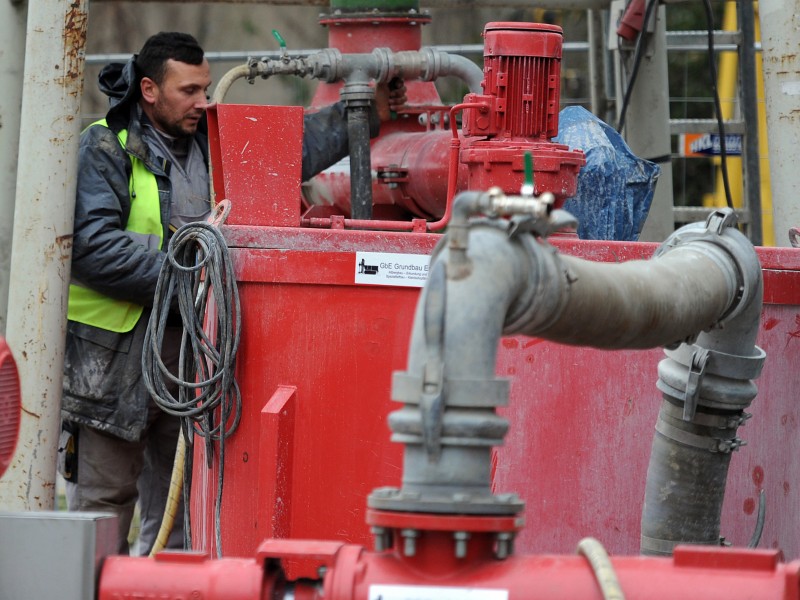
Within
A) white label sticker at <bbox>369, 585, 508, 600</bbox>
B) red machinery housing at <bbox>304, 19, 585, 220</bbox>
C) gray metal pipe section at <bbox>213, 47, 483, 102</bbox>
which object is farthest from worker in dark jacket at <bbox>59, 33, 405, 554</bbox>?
white label sticker at <bbox>369, 585, 508, 600</bbox>

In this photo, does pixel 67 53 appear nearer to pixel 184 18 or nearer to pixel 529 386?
pixel 529 386

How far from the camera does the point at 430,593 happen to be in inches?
72.8

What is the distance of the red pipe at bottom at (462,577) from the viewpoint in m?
1.84

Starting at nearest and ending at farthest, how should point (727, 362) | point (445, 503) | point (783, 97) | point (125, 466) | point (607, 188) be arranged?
point (445, 503) < point (727, 362) < point (607, 188) < point (783, 97) < point (125, 466)

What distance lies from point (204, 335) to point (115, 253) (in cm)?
91

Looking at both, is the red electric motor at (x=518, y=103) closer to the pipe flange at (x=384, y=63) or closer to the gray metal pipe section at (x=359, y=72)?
the gray metal pipe section at (x=359, y=72)

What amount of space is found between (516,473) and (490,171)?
0.80m

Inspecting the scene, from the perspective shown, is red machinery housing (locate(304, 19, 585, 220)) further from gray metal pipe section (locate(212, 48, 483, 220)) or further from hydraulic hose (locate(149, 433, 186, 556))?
hydraulic hose (locate(149, 433, 186, 556))

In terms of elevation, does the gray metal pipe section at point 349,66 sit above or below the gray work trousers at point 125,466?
above

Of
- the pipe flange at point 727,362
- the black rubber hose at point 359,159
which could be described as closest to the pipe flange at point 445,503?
the pipe flange at point 727,362

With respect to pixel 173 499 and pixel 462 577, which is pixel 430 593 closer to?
pixel 462 577

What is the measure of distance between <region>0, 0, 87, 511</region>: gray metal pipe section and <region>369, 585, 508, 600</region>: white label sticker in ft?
7.34

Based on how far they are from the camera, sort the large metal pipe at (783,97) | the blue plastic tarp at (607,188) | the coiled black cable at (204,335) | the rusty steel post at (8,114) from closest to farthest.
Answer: the coiled black cable at (204,335)
the blue plastic tarp at (607,188)
the large metal pipe at (783,97)
the rusty steel post at (8,114)

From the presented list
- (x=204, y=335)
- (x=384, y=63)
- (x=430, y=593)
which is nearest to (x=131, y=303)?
(x=204, y=335)
